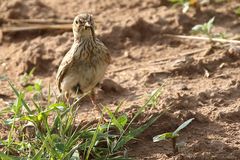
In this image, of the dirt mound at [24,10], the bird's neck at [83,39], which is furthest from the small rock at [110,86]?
the dirt mound at [24,10]

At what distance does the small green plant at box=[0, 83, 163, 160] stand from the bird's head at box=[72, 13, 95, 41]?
4.46 feet

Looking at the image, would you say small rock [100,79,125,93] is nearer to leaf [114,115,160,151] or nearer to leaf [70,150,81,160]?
leaf [114,115,160,151]

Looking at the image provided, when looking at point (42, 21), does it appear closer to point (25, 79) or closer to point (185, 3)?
point (25, 79)

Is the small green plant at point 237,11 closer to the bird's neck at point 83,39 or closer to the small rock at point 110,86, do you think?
the small rock at point 110,86

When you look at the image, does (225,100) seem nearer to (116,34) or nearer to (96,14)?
(116,34)

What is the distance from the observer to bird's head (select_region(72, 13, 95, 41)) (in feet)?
22.4

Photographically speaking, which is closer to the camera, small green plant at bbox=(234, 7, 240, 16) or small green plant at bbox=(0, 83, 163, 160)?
small green plant at bbox=(0, 83, 163, 160)

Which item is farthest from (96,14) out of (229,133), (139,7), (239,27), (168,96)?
(229,133)

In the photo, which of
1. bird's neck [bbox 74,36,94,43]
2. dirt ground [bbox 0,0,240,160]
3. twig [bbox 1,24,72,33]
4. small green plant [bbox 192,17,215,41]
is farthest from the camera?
twig [bbox 1,24,72,33]

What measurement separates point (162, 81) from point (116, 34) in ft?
4.68

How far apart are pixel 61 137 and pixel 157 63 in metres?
2.69

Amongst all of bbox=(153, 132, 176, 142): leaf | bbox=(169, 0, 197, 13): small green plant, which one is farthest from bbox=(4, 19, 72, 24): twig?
bbox=(153, 132, 176, 142): leaf

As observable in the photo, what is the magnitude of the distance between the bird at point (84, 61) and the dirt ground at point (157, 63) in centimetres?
31

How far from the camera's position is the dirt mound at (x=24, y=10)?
9.21m
